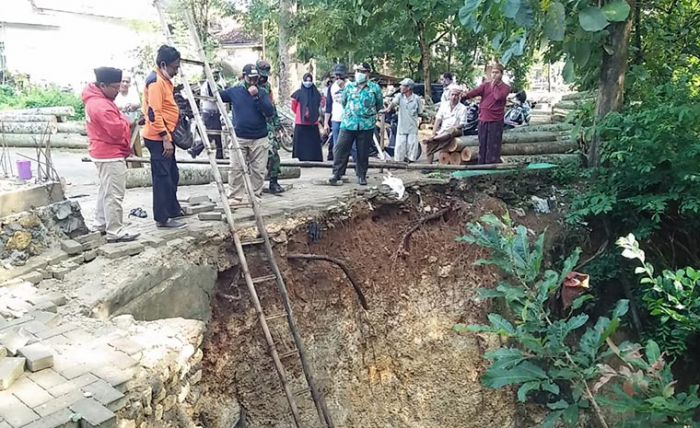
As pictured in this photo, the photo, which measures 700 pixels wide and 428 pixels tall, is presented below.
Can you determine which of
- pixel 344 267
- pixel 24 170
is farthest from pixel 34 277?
pixel 344 267

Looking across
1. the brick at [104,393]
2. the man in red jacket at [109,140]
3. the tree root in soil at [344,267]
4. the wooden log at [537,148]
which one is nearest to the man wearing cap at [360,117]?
the tree root in soil at [344,267]

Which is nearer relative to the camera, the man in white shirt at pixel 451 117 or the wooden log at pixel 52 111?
the man in white shirt at pixel 451 117

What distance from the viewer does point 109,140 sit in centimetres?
508

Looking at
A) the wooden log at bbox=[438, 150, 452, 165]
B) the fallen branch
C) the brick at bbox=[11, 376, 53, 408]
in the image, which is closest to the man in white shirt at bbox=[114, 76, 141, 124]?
the fallen branch

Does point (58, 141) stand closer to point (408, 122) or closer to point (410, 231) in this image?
point (408, 122)

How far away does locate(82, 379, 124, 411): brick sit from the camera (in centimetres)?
309

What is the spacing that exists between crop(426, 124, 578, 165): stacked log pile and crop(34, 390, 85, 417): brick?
7.01 meters

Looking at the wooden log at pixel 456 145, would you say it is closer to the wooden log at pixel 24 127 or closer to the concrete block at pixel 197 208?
the concrete block at pixel 197 208

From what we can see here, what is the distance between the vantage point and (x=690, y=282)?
3.69 meters

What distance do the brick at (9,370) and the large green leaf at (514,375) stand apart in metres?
Result: 2.60

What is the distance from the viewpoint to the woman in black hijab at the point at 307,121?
8.91 meters

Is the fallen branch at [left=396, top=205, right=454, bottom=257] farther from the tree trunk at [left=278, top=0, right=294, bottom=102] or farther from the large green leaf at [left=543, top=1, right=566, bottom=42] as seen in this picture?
the tree trunk at [left=278, top=0, right=294, bottom=102]

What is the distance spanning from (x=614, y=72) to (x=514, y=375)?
588 cm

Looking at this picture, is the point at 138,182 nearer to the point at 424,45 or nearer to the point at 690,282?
the point at 690,282
